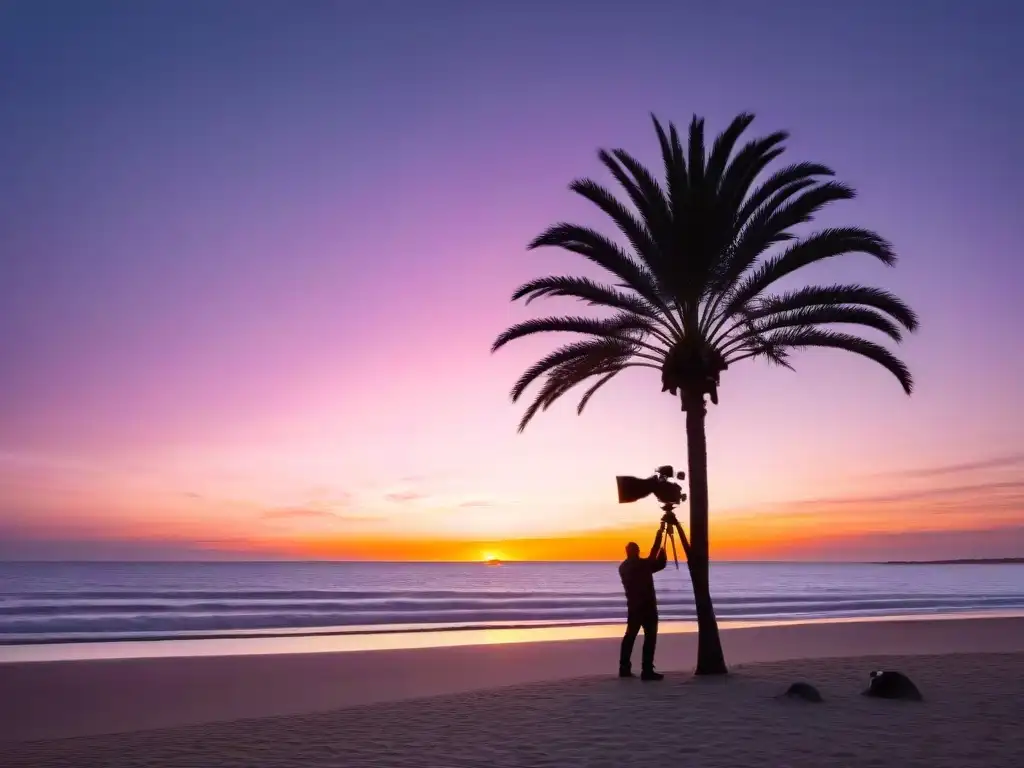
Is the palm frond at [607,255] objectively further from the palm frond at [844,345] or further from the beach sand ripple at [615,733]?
the beach sand ripple at [615,733]

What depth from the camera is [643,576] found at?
12617 millimetres

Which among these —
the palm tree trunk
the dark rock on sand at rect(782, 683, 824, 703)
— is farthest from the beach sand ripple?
the palm tree trunk

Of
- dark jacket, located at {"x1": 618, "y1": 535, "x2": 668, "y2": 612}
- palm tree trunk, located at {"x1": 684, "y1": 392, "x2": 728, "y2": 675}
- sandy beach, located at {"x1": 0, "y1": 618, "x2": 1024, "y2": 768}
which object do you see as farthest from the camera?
palm tree trunk, located at {"x1": 684, "y1": 392, "x2": 728, "y2": 675}

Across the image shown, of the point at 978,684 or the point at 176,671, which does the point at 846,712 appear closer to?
the point at 978,684

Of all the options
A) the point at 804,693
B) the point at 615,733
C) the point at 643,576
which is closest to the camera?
the point at 615,733

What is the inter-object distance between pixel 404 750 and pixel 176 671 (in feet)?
32.4

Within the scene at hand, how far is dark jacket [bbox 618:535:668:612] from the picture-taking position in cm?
1257

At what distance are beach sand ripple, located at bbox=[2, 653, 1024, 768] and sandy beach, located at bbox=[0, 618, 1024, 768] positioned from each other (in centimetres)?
3

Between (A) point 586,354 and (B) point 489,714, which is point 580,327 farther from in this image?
(B) point 489,714

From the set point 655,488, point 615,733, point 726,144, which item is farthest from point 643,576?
point 726,144

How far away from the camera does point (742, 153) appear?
13.7 m

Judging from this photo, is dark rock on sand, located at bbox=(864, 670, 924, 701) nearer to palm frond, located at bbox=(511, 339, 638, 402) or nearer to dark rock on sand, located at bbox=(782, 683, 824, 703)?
dark rock on sand, located at bbox=(782, 683, 824, 703)

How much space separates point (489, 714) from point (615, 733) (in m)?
1.99

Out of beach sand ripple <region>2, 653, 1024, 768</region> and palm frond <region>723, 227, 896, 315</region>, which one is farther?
palm frond <region>723, 227, 896, 315</region>
